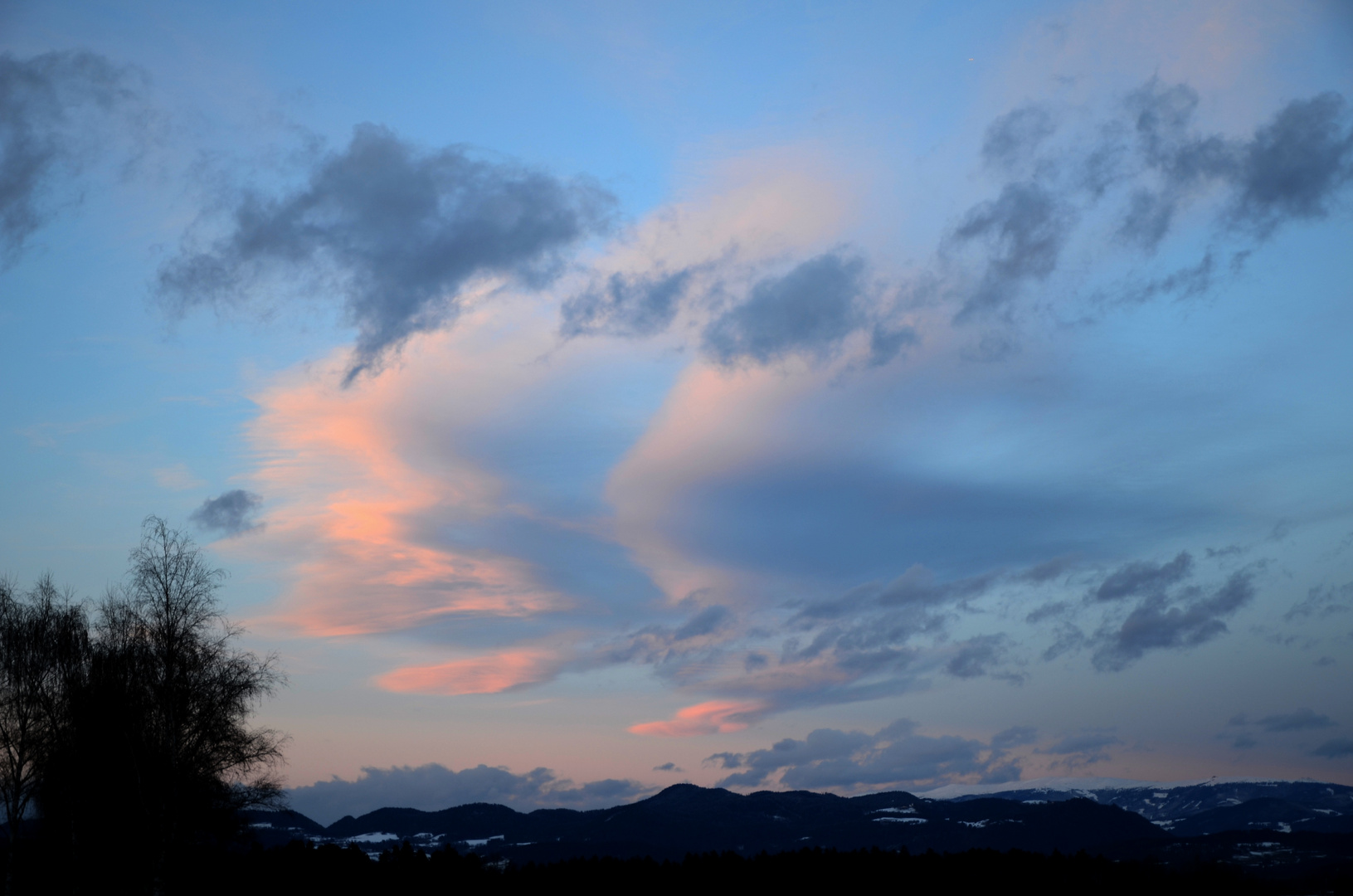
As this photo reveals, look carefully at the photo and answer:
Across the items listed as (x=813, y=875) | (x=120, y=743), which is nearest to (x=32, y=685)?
(x=120, y=743)

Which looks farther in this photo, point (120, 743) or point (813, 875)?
point (813, 875)

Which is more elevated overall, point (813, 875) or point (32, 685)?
point (32, 685)

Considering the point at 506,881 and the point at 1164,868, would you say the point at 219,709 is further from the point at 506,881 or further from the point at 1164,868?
the point at 1164,868

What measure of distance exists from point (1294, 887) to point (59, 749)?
8658 inches

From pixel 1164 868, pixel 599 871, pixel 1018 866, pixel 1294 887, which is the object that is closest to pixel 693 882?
pixel 599 871

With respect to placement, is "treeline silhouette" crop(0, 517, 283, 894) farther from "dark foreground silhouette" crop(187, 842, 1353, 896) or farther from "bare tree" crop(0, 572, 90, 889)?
"dark foreground silhouette" crop(187, 842, 1353, 896)

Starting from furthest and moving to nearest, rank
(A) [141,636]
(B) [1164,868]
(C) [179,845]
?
(B) [1164,868], (C) [179,845], (A) [141,636]

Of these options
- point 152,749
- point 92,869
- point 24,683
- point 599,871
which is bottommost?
point 599,871

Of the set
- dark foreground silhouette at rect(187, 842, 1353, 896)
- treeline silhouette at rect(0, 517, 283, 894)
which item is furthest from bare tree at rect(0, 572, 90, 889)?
dark foreground silhouette at rect(187, 842, 1353, 896)

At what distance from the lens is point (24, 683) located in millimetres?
57469

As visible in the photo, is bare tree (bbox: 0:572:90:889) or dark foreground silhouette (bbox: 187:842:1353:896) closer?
bare tree (bbox: 0:572:90:889)

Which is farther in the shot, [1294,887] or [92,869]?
[1294,887]

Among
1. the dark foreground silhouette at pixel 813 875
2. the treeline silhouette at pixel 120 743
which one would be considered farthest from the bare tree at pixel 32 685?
the dark foreground silhouette at pixel 813 875

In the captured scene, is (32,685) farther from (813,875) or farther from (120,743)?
(813,875)
